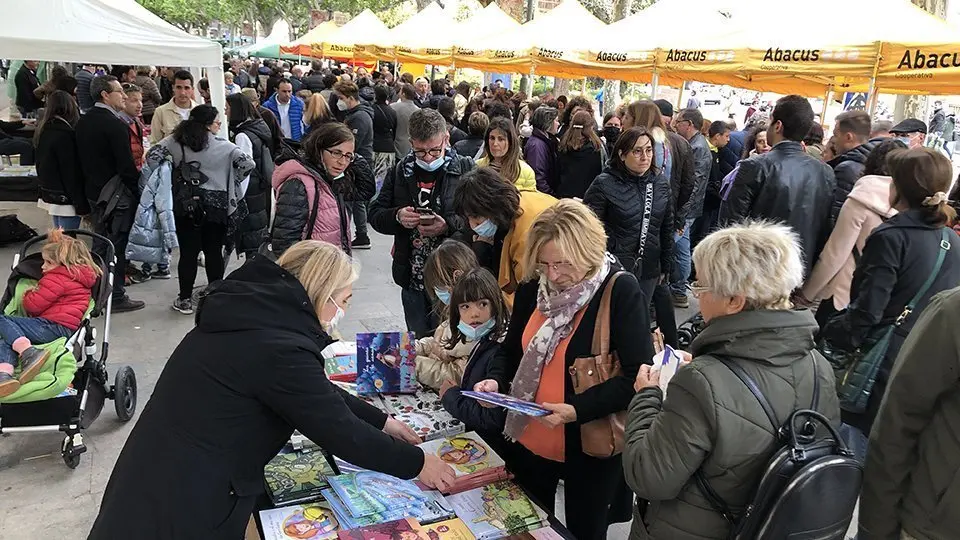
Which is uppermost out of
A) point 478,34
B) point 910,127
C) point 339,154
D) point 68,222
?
point 478,34

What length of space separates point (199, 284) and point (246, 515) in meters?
5.10

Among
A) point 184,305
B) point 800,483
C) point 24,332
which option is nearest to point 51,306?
point 24,332

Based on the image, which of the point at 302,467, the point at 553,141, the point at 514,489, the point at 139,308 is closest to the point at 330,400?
the point at 302,467

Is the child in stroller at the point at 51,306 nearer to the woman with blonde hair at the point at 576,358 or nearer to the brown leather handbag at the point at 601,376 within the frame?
the woman with blonde hair at the point at 576,358

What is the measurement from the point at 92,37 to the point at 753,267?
5.70m

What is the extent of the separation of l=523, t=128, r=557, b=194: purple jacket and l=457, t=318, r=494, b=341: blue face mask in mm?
3828

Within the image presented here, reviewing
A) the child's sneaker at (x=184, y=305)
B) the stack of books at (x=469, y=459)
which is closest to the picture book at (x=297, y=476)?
the stack of books at (x=469, y=459)

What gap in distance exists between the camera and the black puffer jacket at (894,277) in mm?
2809

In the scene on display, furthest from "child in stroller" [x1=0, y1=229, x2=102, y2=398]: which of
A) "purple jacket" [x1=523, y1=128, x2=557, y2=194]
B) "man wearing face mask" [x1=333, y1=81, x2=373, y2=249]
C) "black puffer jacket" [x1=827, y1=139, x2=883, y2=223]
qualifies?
"black puffer jacket" [x1=827, y1=139, x2=883, y2=223]

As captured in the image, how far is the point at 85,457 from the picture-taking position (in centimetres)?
359

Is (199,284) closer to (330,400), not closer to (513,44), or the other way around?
(330,400)

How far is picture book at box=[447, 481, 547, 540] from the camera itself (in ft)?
6.62

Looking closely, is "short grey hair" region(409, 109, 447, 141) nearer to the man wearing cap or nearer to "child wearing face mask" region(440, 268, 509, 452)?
"child wearing face mask" region(440, 268, 509, 452)

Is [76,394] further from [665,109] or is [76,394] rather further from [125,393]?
[665,109]
